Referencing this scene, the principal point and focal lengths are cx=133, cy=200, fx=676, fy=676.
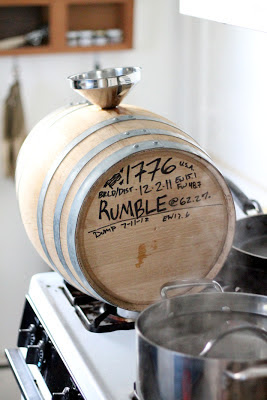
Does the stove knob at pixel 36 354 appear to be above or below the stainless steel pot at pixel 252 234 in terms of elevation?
below

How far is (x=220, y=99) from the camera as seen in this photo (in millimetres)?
3461

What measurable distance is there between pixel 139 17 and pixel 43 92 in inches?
25.8

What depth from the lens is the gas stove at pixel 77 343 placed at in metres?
1.44

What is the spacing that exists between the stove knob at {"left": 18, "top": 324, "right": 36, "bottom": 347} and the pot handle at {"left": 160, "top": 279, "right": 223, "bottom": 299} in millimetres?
528

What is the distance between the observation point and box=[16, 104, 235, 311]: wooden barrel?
147 cm

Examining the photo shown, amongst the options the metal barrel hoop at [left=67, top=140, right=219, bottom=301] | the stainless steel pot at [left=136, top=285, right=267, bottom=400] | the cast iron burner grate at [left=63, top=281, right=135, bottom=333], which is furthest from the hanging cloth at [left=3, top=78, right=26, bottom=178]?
Answer: the stainless steel pot at [left=136, top=285, right=267, bottom=400]

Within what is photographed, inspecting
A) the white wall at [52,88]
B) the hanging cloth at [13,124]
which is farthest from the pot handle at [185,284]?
the white wall at [52,88]

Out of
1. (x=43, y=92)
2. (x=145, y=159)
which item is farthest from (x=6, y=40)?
(x=145, y=159)

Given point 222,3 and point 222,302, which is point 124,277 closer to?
point 222,302

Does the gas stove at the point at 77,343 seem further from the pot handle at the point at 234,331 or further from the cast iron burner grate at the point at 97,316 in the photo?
the pot handle at the point at 234,331

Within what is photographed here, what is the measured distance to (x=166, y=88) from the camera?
3.77 metres

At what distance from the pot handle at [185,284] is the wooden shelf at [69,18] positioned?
213 cm

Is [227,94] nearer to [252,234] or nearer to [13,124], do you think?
[13,124]

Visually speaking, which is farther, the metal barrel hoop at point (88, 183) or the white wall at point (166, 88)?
the white wall at point (166, 88)
